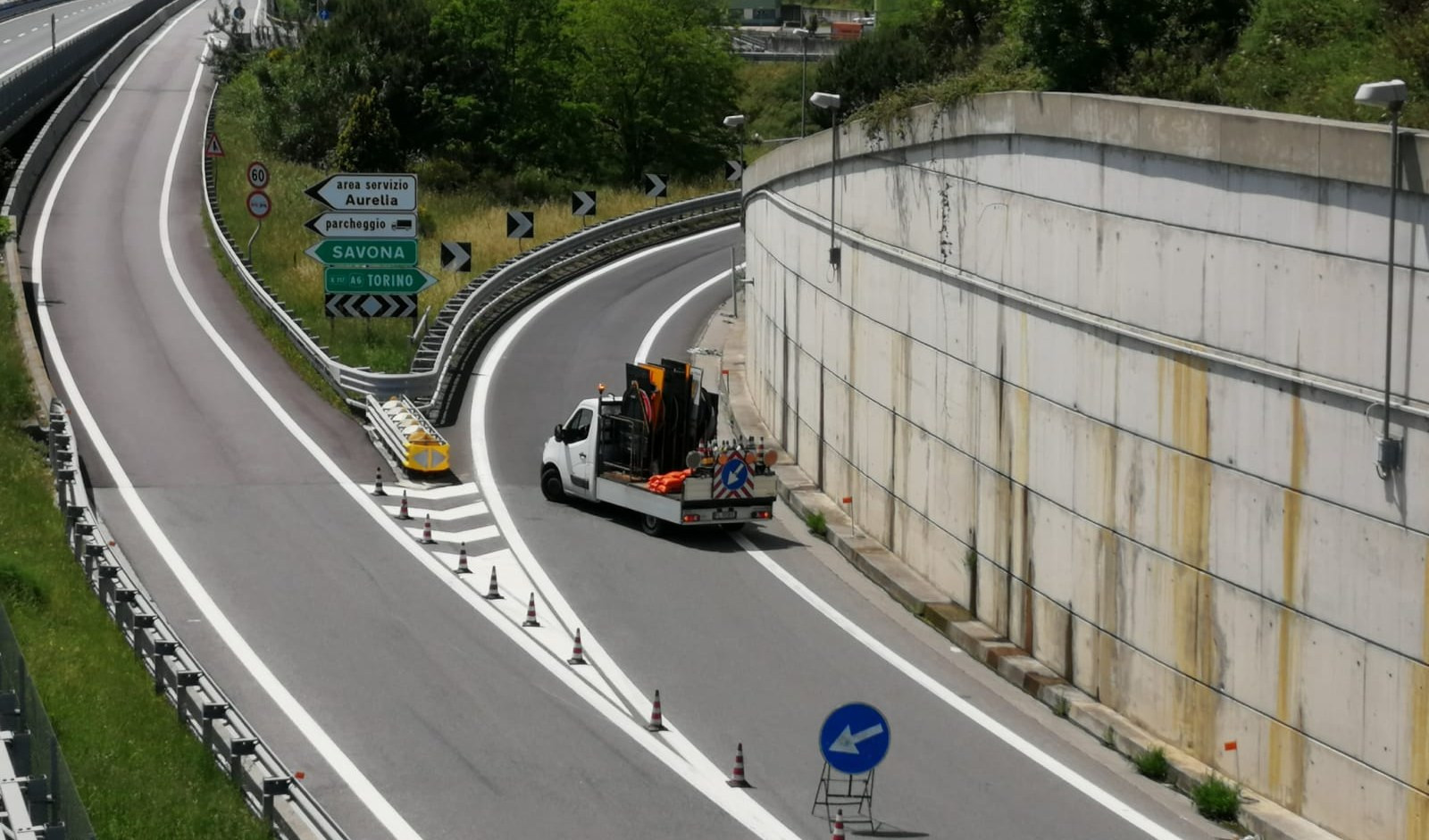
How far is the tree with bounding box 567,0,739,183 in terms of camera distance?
71.4 meters

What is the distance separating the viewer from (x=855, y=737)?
563 inches

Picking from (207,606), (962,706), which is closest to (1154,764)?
(962,706)

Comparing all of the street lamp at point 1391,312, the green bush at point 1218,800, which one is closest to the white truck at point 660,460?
the green bush at point 1218,800

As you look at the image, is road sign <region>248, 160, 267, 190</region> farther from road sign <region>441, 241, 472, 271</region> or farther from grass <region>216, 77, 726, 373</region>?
road sign <region>441, 241, 472, 271</region>

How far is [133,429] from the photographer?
99.7ft

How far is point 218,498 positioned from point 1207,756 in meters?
15.4

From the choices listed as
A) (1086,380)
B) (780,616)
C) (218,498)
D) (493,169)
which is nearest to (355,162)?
(493,169)

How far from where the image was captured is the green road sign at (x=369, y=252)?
3528cm

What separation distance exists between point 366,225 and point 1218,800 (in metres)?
23.1

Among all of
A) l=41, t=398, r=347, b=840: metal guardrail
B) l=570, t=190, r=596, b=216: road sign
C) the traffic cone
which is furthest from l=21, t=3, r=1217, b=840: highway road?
l=570, t=190, r=596, b=216: road sign

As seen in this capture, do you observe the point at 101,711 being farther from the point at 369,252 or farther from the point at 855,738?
the point at 369,252

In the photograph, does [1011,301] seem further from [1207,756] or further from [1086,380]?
[1207,756]

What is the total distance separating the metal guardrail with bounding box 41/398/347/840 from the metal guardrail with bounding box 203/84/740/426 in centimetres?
821

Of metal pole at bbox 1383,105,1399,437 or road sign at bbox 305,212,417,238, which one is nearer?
metal pole at bbox 1383,105,1399,437
